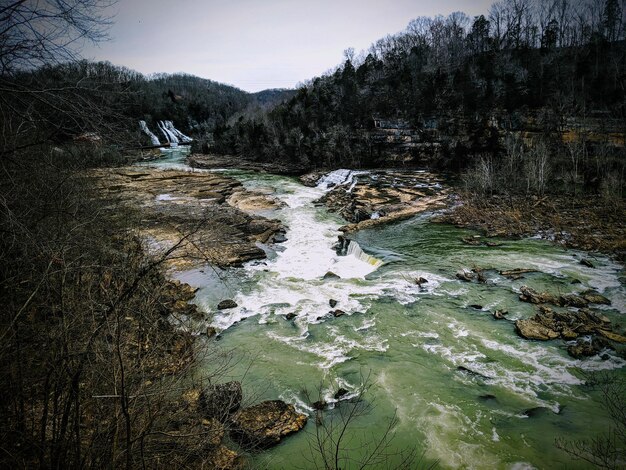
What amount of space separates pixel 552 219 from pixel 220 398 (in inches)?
827

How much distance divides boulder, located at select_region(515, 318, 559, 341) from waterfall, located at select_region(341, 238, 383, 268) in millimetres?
6592

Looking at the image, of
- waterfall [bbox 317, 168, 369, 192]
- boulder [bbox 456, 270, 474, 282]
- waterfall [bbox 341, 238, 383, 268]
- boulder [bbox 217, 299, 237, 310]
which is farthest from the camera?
waterfall [bbox 317, 168, 369, 192]

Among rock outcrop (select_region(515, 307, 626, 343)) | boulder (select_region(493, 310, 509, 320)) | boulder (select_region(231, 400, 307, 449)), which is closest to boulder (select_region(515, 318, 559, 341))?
rock outcrop (select_region(515, 307, 626, 343))

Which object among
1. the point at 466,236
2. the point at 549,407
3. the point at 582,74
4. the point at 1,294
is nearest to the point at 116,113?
the point at 1,294

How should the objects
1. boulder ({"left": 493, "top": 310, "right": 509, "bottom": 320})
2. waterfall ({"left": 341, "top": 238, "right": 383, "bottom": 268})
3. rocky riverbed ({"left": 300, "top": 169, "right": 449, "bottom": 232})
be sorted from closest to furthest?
boulder ({"left": 493, "top": 310, "right": 509, "bottom": 320})
waterfall ({"left": 341, "top": 238, "right": 383, "bottom": 268})
rocky riverbed ({"left": 300, "top": 169, "right": 449, "bottom": 232})

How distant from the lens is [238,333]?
10203 mm

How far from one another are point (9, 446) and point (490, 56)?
57.9 m

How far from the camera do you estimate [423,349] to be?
9195 mm

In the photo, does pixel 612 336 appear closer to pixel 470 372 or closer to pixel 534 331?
pixel 534 331

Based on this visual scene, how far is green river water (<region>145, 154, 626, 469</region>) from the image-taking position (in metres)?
6.43

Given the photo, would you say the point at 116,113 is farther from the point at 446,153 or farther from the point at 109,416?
the point at 446,153

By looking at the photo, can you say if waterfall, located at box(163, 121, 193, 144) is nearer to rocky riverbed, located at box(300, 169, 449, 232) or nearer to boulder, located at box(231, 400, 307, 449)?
rocky riverbed, located at box(300, 169, 449, 232)

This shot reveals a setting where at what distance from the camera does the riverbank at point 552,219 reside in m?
15.7

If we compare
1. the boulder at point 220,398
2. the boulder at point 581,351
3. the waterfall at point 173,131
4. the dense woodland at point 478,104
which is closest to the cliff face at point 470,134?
the dense woodland at point 478,104
